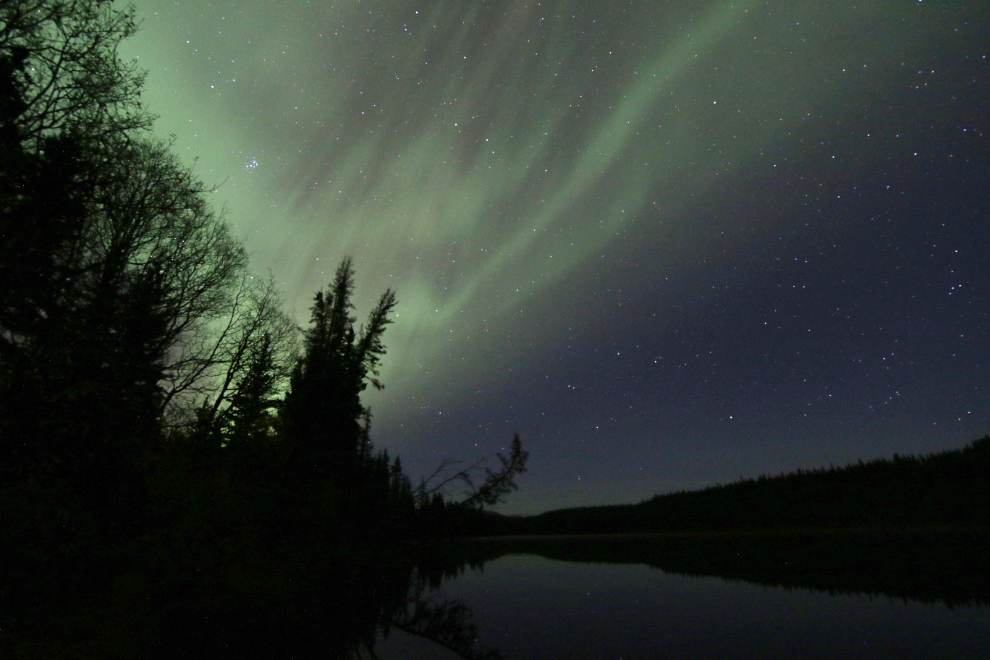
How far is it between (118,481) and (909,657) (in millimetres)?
16677

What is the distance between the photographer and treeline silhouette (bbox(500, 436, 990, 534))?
74.3ft

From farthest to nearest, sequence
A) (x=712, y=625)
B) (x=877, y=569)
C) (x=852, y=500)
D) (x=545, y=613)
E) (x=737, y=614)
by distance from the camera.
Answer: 1. (x=852, y=500)
2. (x=877, y=569)
3. (x=545, y=613)
4. (x=737, y=614)
5. (x=712, y=625)

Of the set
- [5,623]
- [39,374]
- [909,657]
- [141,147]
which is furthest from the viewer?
[141,147]

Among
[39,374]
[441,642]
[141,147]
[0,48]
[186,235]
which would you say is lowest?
[441,642]

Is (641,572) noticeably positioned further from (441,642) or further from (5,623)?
(5,623)

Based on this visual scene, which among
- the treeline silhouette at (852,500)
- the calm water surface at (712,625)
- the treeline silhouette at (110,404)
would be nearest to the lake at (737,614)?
the calm water surface at (712,625)

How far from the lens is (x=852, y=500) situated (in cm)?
→ 2661

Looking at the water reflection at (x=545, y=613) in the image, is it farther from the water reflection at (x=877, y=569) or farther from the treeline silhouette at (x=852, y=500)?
the treeline silhouette at (x=852, y=500)

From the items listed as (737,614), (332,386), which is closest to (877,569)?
(737,614)

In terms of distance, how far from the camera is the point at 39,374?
27.6ft

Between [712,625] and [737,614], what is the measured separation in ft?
2.76

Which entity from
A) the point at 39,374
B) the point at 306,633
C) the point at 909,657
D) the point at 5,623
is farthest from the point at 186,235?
the point at 909,657

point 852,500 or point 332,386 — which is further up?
point 332,386

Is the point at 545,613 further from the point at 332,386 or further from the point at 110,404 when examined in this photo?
the point at 332,386
